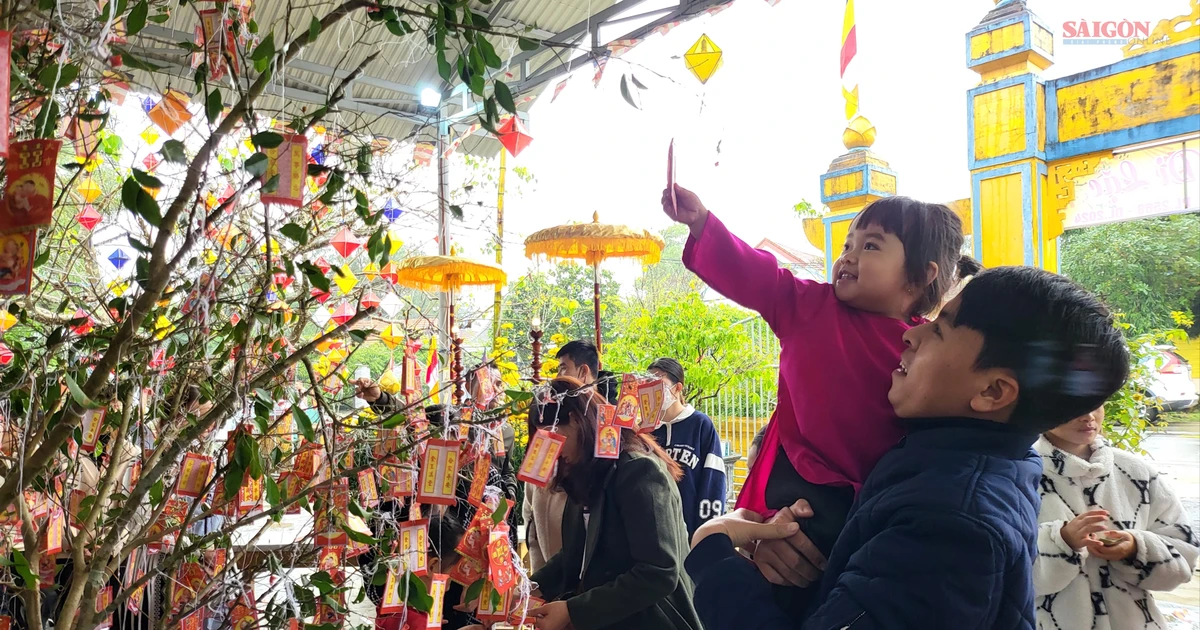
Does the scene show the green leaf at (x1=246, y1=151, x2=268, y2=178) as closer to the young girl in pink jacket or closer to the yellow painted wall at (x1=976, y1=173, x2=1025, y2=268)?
the young girl in pink jacket

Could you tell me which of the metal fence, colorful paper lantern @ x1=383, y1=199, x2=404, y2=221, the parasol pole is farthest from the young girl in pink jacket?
the metal fence

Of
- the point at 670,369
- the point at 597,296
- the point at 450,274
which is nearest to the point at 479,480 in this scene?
the point at 670,369

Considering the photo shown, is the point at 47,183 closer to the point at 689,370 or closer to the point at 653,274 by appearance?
the point at 689,370

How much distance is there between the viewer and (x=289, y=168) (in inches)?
32.3

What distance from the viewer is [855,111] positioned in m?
4.25

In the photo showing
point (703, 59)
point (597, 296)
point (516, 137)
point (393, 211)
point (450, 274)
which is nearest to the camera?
point (393, 211)

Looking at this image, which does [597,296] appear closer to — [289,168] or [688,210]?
[688,210]

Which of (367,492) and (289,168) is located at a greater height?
(289,168)

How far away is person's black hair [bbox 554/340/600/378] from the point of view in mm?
2756

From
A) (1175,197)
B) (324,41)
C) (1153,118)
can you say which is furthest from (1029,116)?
(324,41)

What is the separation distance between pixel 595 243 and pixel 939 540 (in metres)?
3.05

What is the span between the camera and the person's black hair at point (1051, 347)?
29.0 inches

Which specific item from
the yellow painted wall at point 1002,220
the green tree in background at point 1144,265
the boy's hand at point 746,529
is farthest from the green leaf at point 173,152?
the green tree in background at point 1144,265

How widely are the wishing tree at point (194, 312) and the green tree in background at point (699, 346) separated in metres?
3.58
